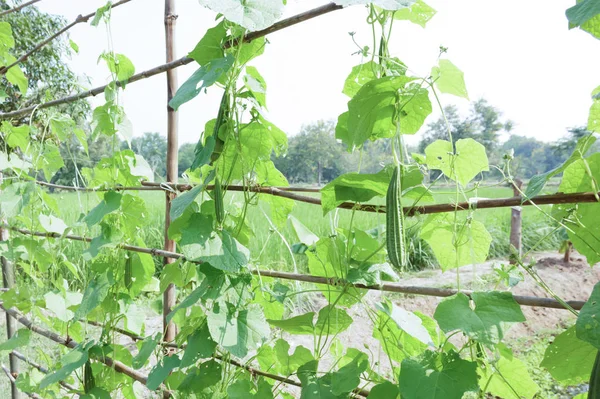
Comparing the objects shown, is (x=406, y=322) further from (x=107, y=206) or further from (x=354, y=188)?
(x=107, y=206)

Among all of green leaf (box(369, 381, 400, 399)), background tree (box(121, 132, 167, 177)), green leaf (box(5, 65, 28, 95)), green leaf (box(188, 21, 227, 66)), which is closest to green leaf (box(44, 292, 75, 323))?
background tree (box(121, 132, 167, 177))

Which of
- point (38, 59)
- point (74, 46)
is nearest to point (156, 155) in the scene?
point (74, 46)

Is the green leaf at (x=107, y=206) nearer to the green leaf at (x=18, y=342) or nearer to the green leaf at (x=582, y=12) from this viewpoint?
the green leaf at (x=18, y=342)

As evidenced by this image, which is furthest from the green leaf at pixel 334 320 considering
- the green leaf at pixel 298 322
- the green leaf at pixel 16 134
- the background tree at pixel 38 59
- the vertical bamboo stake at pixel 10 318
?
the background tree at pixel 38 59

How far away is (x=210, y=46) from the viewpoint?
691 millimetres

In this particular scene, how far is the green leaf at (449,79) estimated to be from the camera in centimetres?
55

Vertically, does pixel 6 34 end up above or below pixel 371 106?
above

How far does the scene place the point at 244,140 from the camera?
0.73 metres

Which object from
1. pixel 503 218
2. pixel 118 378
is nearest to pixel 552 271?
pixel 503 218

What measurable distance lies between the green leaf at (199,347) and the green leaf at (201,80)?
1.30ft

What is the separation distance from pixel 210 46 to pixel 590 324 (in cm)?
63

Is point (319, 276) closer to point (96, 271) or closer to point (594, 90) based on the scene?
point (594, 90)

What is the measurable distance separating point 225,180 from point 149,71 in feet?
1.15

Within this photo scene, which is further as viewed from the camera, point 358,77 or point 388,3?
point 358,77
